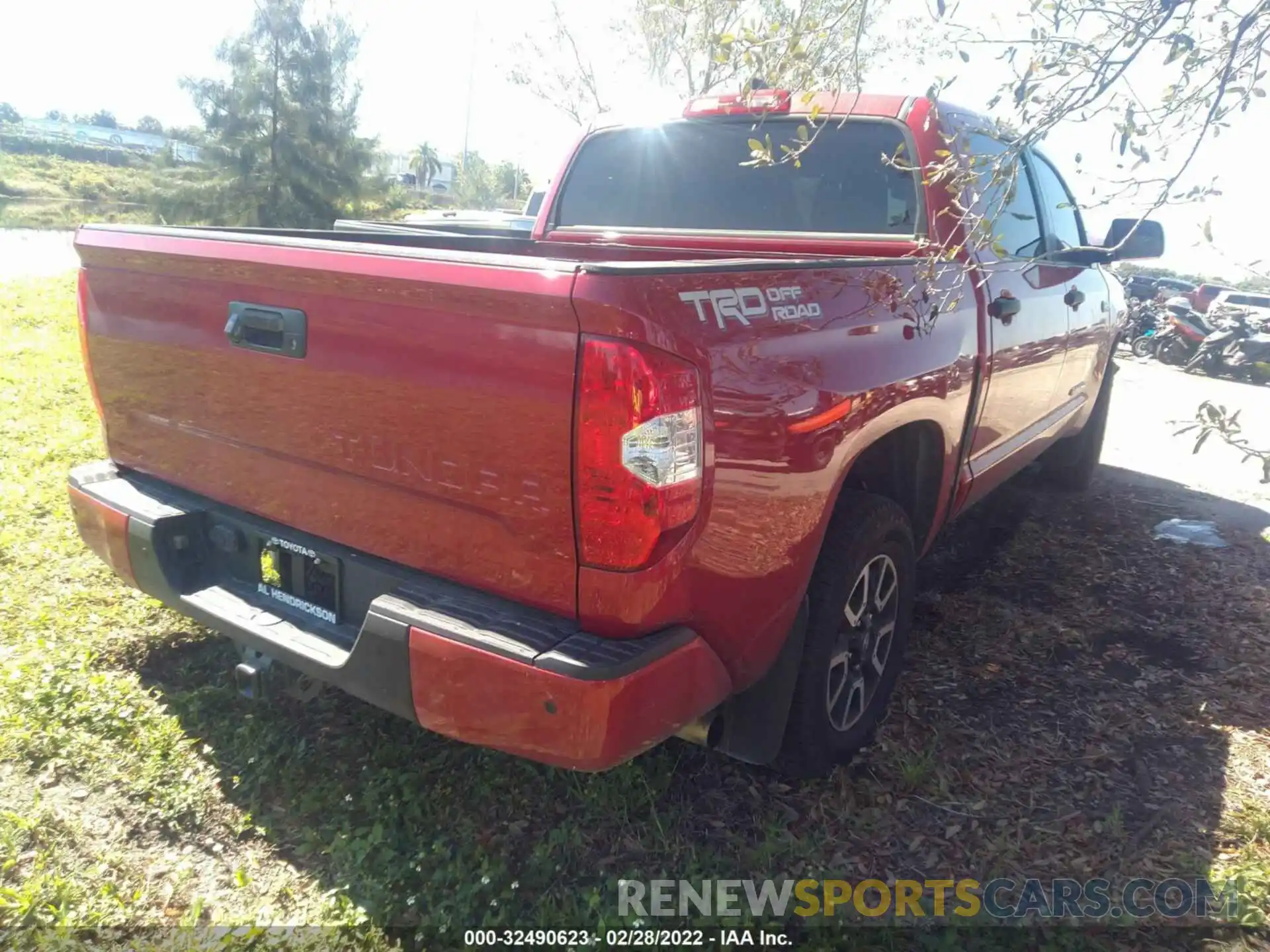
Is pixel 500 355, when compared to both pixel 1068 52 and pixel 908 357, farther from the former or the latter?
pixel 1068 52

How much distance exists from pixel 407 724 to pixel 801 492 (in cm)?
156

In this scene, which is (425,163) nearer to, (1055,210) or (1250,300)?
(1250,300)

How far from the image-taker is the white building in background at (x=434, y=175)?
94.5 feet

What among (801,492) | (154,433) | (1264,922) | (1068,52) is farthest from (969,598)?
(154,433)

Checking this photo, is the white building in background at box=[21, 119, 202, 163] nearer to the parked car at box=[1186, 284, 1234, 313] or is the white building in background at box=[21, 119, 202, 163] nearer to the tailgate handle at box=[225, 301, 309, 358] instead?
the parked car at box=[1186, 284, 1234, 313]

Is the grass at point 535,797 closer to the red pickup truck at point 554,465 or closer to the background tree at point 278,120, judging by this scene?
the red pickup truck at point 554,465

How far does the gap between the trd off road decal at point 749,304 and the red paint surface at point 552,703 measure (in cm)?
72

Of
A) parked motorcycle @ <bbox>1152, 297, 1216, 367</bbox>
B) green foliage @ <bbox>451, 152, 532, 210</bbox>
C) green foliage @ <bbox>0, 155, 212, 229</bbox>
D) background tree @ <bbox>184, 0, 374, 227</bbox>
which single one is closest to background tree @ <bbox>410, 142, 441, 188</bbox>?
green foliage @ <bbox>451, 152, 532, 210</bbox>

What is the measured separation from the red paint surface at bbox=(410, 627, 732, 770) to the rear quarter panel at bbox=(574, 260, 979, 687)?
0.39 feet

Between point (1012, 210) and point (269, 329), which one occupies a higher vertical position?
point (1012, 210)

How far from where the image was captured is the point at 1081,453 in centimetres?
596

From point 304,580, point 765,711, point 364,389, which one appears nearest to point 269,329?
point 364,389

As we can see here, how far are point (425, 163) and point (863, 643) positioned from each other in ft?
255

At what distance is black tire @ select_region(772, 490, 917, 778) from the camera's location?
2.59 meters
